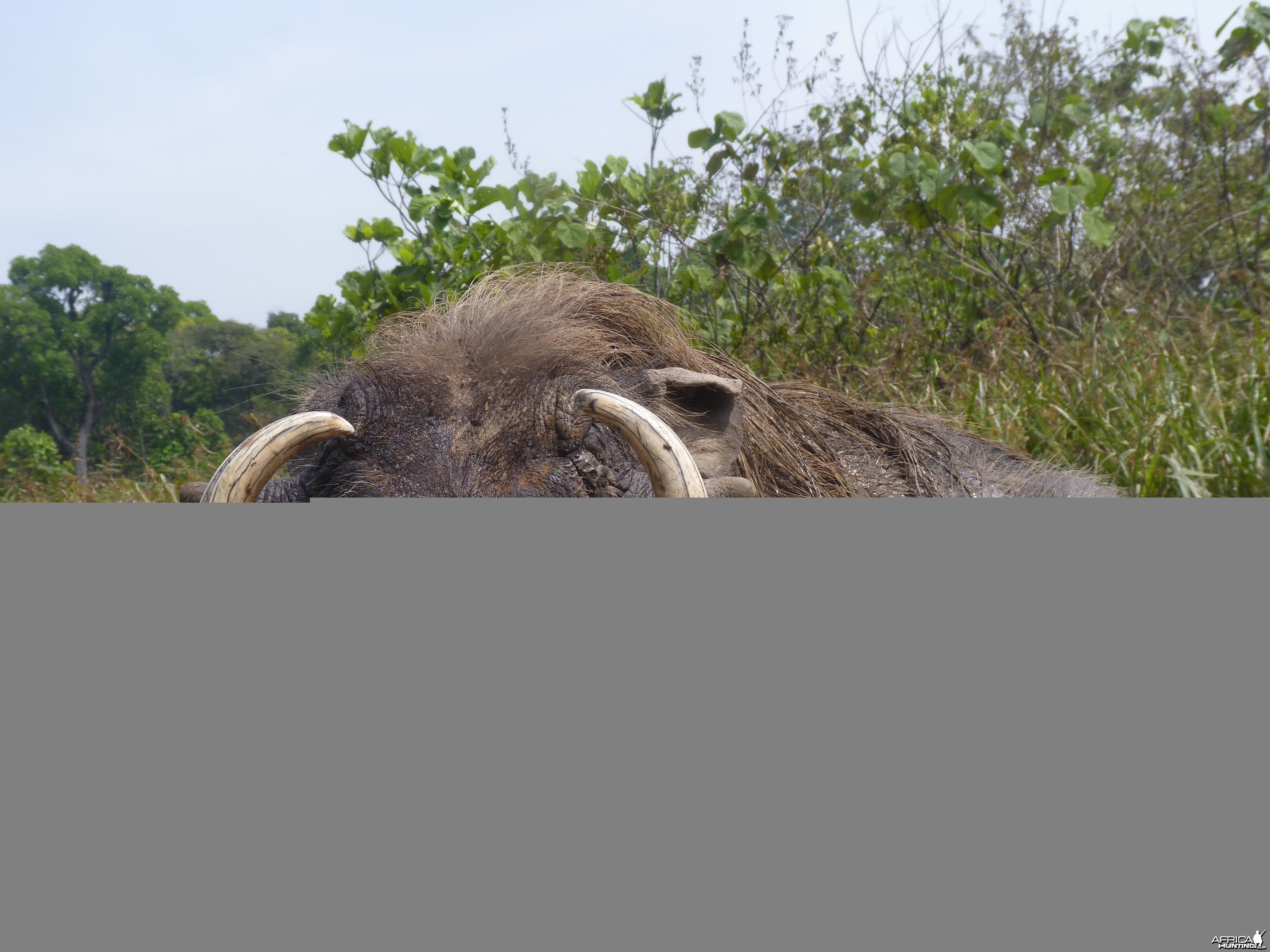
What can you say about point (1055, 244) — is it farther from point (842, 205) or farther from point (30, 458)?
point (30, 458)

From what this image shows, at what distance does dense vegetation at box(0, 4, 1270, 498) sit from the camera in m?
6.21

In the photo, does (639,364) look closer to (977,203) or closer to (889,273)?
(977,203)

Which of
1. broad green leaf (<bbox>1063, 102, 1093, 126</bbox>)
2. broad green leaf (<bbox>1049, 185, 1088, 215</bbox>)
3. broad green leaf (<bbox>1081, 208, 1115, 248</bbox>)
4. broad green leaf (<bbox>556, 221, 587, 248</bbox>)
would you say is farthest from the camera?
broad green leaf (<bbox>1063, 102, 1093, 126</bbox>)

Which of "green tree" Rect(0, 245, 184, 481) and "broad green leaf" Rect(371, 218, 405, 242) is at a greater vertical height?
"broad green leaf" Rect(371, 218, 405, 242)

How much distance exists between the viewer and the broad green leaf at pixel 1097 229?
623 centimetres

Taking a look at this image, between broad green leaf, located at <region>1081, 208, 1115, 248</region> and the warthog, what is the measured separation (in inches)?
88.9

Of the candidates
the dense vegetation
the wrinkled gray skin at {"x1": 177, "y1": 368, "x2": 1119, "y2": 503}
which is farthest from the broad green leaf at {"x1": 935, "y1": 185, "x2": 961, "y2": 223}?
the wrinkled gray skin at {"x1": 177, "y1": 368, "x2": 1119, "y2": 503}

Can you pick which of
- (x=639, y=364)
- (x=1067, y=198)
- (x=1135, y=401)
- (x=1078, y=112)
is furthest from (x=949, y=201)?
(x=639, y=364)

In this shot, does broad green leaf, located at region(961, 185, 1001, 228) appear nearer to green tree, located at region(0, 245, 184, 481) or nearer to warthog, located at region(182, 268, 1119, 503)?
warthog, located at region(182, 268, 1119, 503)

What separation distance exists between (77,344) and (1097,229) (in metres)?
7.25

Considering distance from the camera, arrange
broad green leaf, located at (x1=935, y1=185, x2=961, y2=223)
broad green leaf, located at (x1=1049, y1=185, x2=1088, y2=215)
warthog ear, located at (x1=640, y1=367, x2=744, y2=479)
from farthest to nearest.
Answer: broad green leaf, located at (x1=935, y1=185, x2=961, y2=223), broad green leaf, located at (x1=1049, y1=185, x2=1088, y2=215), warthog ear, located at (x1=640, y1=367, x2=744, y2=479)

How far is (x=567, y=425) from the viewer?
3.03 m

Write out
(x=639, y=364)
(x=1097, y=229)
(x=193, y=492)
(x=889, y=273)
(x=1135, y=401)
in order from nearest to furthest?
(x=193, y=492), (x=639, y=364), (x=1135, y=401), (x=1097, y=229), (x=889, y=273)

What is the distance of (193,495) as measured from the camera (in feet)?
Answer: 9.43
